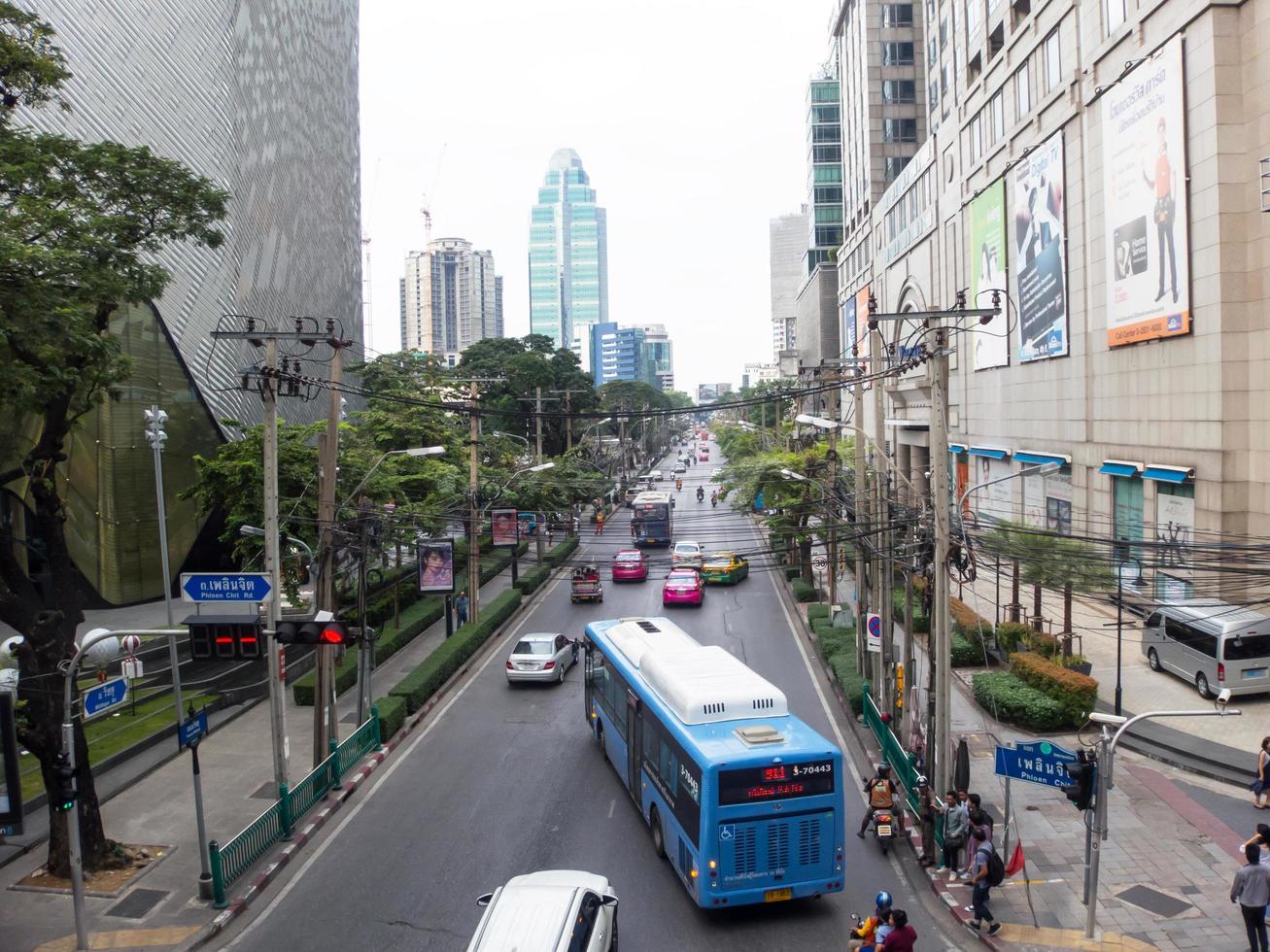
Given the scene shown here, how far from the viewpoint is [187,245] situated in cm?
4147

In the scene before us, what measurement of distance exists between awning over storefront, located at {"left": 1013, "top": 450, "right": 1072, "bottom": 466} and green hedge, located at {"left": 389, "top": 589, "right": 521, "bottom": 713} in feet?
67.8

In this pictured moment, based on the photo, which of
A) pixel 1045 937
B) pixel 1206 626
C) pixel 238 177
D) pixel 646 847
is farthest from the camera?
pixel 238 177

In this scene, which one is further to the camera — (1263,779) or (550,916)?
(1263,779)

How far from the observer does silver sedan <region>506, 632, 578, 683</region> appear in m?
26.9

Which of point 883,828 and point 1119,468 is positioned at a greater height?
point 1119,468

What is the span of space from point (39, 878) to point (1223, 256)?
95.4 ft

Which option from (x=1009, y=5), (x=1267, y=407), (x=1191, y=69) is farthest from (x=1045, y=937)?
(x=1009, y=5)

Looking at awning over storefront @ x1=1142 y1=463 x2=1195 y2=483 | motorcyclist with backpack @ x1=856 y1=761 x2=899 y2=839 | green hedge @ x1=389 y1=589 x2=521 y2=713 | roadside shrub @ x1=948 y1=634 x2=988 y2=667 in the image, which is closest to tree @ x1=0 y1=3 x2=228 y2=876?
green hedge @ x1=389 y1=589 x2=521 y2=713

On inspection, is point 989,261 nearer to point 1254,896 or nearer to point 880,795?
point 880,795

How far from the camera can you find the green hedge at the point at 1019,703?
69.2 feet

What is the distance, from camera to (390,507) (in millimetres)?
35469

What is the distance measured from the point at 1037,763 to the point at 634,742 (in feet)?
22.8

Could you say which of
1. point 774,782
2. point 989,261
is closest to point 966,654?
point 774,782

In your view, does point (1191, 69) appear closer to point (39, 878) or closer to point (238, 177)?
point (39, 878)
